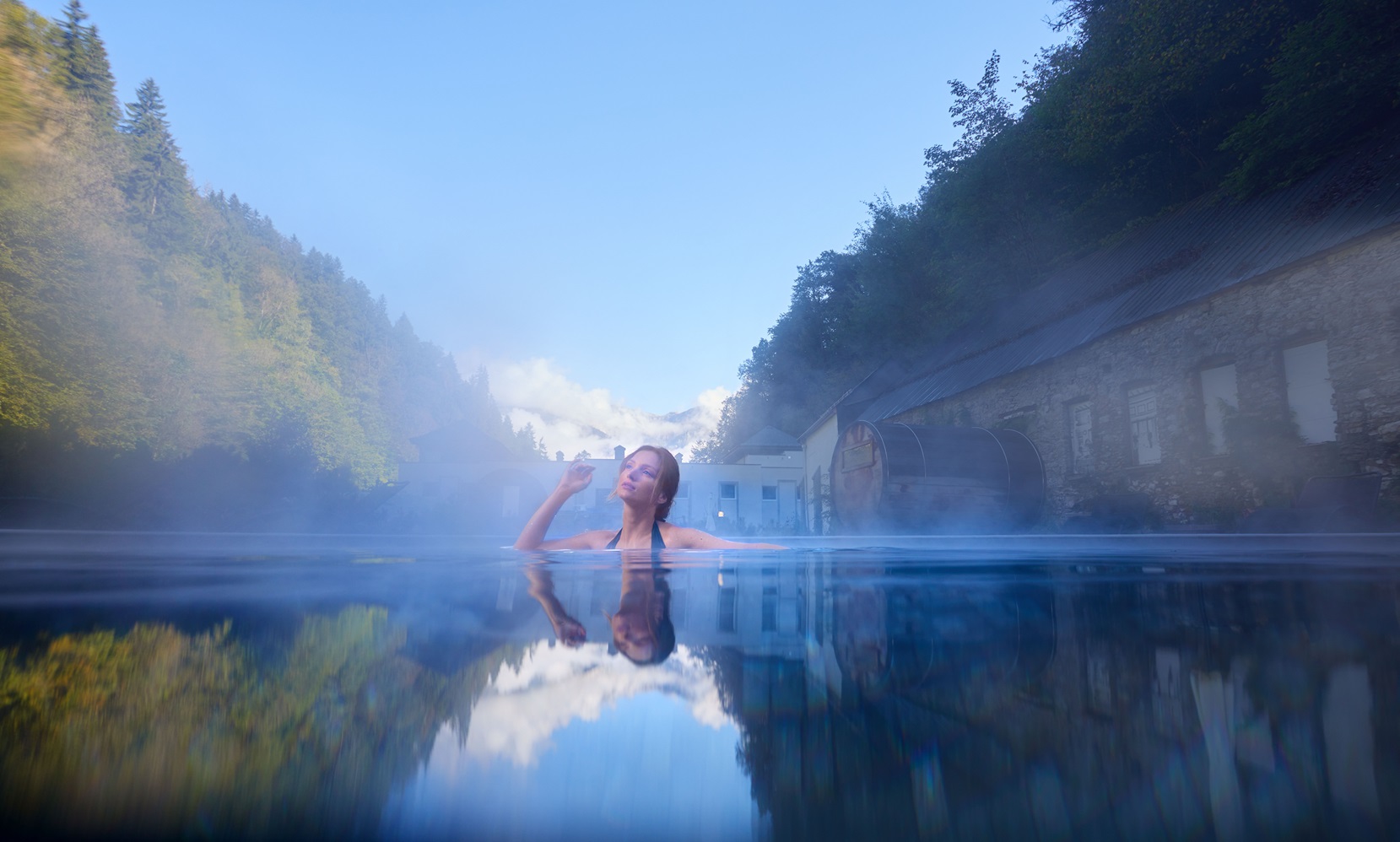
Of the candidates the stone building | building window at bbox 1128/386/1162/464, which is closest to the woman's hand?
the stone building

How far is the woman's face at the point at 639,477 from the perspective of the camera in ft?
13.7

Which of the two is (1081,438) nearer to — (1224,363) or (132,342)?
(1224,363)

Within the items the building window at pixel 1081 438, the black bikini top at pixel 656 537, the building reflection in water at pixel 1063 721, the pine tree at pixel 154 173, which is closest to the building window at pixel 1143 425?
the building window at pixel 1081 438

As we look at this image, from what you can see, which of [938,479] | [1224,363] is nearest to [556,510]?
[938,479]

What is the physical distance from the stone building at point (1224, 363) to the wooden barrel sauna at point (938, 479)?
3.73ft

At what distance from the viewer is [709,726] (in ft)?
2.02

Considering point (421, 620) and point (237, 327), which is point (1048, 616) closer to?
point (421, 620)

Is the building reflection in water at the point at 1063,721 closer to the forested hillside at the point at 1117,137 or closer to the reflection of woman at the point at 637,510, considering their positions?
the reflection of woman at the point at 637,510

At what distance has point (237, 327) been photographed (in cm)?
2952

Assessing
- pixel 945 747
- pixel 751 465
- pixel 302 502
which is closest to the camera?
pixel 945 747

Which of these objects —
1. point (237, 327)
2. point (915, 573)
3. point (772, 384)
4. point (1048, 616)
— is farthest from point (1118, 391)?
point (772, 384)

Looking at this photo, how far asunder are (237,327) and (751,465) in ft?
76.6

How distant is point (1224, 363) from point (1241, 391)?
0.51 metres

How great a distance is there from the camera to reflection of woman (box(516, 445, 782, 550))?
4.21 metres
